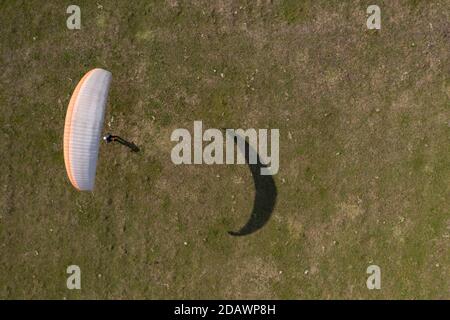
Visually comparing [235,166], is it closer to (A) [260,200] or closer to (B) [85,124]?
(A) [260,200]

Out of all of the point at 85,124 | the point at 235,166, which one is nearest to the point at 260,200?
the point at 235,166

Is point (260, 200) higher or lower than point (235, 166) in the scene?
lower

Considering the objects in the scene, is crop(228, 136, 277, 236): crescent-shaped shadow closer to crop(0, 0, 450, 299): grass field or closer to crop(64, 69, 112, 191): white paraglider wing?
crop(0, 0, 450, 299): grass field

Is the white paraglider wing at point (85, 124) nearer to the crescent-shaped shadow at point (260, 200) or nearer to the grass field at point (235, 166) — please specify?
A: the grass field at point (235, 166)

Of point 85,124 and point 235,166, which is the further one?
point 235,166

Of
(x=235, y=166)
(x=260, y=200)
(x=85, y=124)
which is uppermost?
(x=85, y=124)

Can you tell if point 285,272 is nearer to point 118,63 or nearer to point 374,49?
point 374,49

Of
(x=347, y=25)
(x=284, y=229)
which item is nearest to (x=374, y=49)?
(x=347, y=25)
